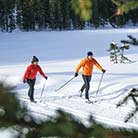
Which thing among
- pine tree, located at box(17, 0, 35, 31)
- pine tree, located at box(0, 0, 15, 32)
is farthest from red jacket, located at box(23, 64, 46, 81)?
pine tree, located at box(17, 0, 35, 31)

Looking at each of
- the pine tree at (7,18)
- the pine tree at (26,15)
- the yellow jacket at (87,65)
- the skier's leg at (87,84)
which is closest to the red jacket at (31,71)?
the yellow jacket at (87,65)

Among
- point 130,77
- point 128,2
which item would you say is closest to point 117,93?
point 130,77

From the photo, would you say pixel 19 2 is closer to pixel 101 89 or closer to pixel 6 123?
pixel 101 89

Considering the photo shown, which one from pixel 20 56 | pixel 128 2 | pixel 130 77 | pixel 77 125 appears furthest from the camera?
pixel 20 56

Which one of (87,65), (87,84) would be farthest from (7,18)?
→ (87,65)

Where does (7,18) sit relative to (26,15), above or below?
below

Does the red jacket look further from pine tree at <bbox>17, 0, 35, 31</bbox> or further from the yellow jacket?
pine tree at <bbox>17, 0, 35, 31</bbox>

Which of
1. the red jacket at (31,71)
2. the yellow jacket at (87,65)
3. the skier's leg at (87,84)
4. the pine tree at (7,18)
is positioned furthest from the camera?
the pine tree at (7,18)

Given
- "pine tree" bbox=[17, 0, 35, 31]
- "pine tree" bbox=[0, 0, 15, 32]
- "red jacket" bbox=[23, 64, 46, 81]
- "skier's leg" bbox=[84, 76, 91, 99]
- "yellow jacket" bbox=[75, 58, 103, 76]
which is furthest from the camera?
"pine tree" bbox=[17, 0, 35, 31]

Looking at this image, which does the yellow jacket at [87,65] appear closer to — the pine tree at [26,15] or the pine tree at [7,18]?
the pine tree at [7,18]

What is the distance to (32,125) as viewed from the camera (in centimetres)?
127

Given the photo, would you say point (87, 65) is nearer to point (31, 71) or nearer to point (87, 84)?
point (87, 84)

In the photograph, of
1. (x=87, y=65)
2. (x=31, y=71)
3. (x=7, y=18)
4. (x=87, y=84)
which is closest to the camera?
(x=31, y=71)

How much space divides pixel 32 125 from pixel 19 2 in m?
88.1
